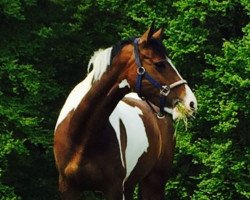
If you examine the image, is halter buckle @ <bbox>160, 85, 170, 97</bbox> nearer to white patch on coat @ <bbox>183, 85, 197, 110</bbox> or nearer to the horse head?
the horse head

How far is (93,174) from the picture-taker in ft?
24.8

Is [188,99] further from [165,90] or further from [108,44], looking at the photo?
[108,44]

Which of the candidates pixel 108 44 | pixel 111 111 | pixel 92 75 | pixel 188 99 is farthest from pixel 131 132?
pixel 108 44

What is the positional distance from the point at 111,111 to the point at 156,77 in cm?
77

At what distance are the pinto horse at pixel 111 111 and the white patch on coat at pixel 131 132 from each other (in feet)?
0.04

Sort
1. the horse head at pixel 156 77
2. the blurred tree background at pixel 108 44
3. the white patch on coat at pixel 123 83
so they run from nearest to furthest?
1. the horse head at pixel 156 77
2. the white patch on coat at pixel 123 83
3. the blurred tree background at pixel 108 44

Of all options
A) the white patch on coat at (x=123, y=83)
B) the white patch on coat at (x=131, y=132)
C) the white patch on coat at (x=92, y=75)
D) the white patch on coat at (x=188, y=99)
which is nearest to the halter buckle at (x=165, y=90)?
the white patch on coat at (x=188, y=99)

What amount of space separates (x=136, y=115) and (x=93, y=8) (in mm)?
12557

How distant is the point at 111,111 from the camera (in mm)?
7652

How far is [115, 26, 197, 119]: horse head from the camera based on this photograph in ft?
23.2

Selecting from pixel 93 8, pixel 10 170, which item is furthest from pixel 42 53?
pixel 10 170

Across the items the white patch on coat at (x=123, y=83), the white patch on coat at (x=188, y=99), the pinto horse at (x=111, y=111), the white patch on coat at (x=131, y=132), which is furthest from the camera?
the white patch on coat at (x=131, y=132)

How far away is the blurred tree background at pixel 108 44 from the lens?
59.5ft

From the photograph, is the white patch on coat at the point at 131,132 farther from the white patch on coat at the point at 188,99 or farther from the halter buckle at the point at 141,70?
the white patch on coat at the point at 188,99
